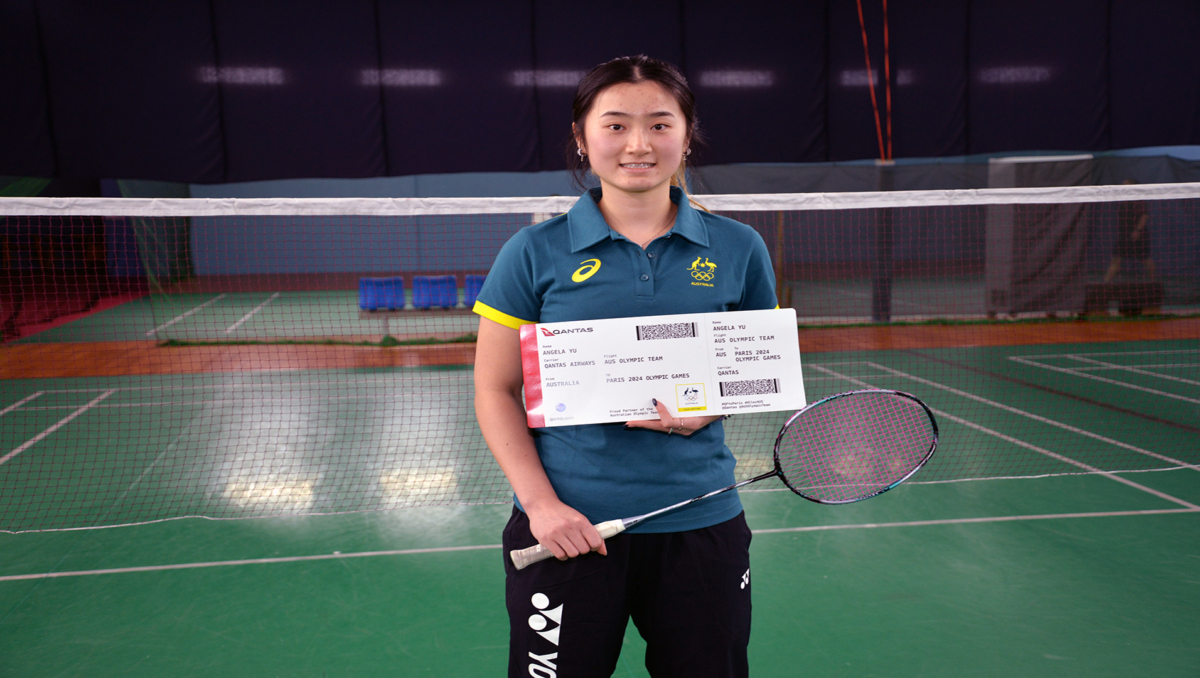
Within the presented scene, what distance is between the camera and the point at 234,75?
10094 millimetres

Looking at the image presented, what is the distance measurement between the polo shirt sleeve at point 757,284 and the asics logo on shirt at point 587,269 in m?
0.32

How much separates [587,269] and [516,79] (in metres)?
10.0

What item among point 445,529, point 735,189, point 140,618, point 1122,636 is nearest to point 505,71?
point 735,189

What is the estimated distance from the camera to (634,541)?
1.41 meters

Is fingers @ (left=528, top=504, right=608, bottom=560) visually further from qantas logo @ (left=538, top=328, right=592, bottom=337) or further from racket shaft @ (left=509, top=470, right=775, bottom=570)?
qantas logo @ (left=538, top=328, right=592, bottom=337)

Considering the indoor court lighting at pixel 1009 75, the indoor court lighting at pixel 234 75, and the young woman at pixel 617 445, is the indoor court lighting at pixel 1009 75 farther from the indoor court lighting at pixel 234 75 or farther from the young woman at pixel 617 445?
the young woman at pixel 617 445

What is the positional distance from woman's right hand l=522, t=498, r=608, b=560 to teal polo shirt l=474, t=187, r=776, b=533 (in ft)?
0.25

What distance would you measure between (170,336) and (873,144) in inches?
475

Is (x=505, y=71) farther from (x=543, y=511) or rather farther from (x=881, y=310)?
(x=543, y=511)

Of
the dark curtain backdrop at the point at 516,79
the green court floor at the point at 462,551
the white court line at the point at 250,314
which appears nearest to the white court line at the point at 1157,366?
the green court floor at the point at 462,551

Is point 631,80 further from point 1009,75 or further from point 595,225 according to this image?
point 1009,75

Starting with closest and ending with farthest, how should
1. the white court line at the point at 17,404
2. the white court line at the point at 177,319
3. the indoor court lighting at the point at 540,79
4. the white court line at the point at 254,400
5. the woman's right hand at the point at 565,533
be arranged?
the woman's right hand at the point at 565,533 → the white court line at the point at 17,404 → the white court line at the point at 254,400 → the indoor court lighting at the point at 540,79 → the white court line at the point at 177,319

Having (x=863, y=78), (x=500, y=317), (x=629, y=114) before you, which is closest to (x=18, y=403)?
(x=500, y=317)

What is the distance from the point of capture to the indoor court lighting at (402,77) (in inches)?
402
